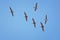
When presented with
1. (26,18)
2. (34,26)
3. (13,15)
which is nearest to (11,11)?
(13,15)

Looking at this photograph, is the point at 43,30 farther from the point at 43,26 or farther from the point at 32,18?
the point at 32,18

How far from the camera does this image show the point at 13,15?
3.16 meters

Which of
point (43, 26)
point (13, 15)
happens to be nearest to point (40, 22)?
point (43, 26)

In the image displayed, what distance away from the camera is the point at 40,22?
3238 millimetres

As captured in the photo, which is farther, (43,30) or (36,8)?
(43,30)

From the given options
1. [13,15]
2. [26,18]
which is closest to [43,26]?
[26,18]

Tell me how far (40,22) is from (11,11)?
1.85 feet

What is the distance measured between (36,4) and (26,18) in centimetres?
30

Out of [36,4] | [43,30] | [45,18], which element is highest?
[36,4]

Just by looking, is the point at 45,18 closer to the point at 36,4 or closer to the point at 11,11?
the point at 36,4

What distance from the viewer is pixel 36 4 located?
10.1 feet

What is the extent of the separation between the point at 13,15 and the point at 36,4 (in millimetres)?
454

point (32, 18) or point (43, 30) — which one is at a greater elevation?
point (32, 18)

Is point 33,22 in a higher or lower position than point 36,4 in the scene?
lower
